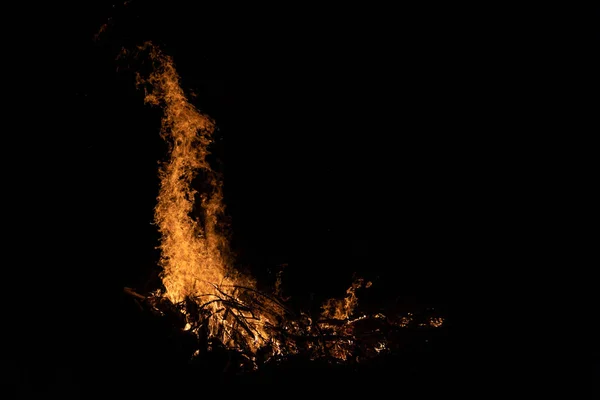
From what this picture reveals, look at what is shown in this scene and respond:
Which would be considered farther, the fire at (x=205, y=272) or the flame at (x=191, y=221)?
the flame at (x=191, y=221)

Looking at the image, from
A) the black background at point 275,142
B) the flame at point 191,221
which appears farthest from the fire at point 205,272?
the black background at point 275,142

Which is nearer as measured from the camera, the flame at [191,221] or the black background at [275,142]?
the black background at [275,142]

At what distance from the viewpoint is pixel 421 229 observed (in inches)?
129

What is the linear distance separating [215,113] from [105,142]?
0.79 metres

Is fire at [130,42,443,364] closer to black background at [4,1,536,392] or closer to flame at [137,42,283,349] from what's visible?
flame at [137,42,283,349]

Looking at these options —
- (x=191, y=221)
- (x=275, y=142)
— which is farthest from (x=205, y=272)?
Answer: (x=275, y=142)

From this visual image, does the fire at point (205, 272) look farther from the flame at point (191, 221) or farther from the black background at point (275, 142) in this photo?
the black background at point (275, 142)

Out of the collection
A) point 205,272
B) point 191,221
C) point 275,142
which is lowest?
point 205,272

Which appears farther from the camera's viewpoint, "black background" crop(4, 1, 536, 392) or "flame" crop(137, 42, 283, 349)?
"flame" crop(137, 42, 283, 349)

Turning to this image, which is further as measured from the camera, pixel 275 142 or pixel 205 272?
pixel 275 142

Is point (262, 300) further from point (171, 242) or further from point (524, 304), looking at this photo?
point (524, 304)

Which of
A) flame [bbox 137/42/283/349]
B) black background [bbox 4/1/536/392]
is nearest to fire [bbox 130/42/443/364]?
flame [bbox 137/42/283/349]

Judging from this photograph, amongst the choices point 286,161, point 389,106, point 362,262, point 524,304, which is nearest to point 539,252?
point 524,304

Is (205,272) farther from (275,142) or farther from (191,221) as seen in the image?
(275,142)
